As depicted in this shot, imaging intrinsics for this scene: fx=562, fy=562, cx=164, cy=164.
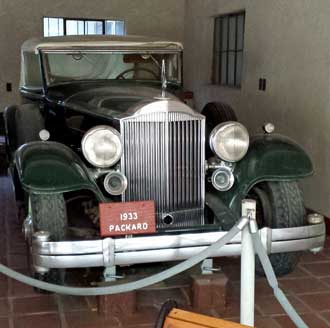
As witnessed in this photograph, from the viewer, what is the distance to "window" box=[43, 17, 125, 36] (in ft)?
26.0

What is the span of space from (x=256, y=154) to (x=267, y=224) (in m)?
0.41

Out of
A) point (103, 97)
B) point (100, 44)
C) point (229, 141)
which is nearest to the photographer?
point (229, 141)

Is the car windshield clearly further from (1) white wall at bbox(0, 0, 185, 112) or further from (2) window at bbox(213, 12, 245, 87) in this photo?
(1) white wall at bbox(0, 0, 185, 112)

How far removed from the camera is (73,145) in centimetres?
385

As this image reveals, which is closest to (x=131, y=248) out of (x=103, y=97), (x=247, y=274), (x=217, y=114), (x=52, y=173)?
(x=52, y=173)

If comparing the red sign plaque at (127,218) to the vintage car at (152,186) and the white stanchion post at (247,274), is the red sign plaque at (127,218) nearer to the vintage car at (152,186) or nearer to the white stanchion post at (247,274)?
the vintage car at (152,186)

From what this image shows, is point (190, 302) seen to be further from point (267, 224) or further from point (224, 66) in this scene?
point (224, 66)

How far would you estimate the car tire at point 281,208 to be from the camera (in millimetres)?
3164

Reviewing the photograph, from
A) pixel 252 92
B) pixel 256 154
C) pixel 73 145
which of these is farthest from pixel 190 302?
pixel 252 92

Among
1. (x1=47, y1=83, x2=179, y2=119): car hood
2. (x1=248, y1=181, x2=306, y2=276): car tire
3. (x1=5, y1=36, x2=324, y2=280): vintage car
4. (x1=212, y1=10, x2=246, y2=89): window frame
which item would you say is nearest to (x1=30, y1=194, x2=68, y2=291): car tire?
(x1=5, y1=36, x2=324, y2=280): vintage car

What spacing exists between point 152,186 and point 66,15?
5.49 m

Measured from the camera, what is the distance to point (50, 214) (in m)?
2.85

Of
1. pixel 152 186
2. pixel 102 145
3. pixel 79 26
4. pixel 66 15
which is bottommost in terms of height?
pixel 152 186

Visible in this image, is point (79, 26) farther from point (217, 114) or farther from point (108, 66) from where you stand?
point (217, 114)
